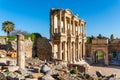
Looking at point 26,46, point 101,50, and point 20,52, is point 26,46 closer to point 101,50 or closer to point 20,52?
point 20,52

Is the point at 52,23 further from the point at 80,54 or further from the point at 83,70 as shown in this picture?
the point at 80,54

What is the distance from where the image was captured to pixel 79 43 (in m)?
42.6

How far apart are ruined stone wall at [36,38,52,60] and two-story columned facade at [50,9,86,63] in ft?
2.74

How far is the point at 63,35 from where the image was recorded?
31438 millimetres

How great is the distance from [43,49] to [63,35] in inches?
164

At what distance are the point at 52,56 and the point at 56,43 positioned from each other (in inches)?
109

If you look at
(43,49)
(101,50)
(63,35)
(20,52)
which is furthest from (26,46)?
(101,50)

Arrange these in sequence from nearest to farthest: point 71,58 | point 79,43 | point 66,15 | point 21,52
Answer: point 21,52 → point 66,15 → point 71,58 → point 79,43

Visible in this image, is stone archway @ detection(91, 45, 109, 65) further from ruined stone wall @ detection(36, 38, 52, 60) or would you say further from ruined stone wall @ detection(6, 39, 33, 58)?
ruined stone wall @ detection(6, 39, 33, 58)

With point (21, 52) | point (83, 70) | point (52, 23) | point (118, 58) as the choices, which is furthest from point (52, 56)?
point (118, 58)

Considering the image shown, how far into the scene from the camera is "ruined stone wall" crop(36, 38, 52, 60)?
30534mm

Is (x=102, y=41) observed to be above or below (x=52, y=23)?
below

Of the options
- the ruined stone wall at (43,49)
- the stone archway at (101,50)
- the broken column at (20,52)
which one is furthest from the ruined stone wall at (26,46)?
the stone archway at (101,50)

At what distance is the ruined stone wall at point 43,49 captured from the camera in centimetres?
3053
